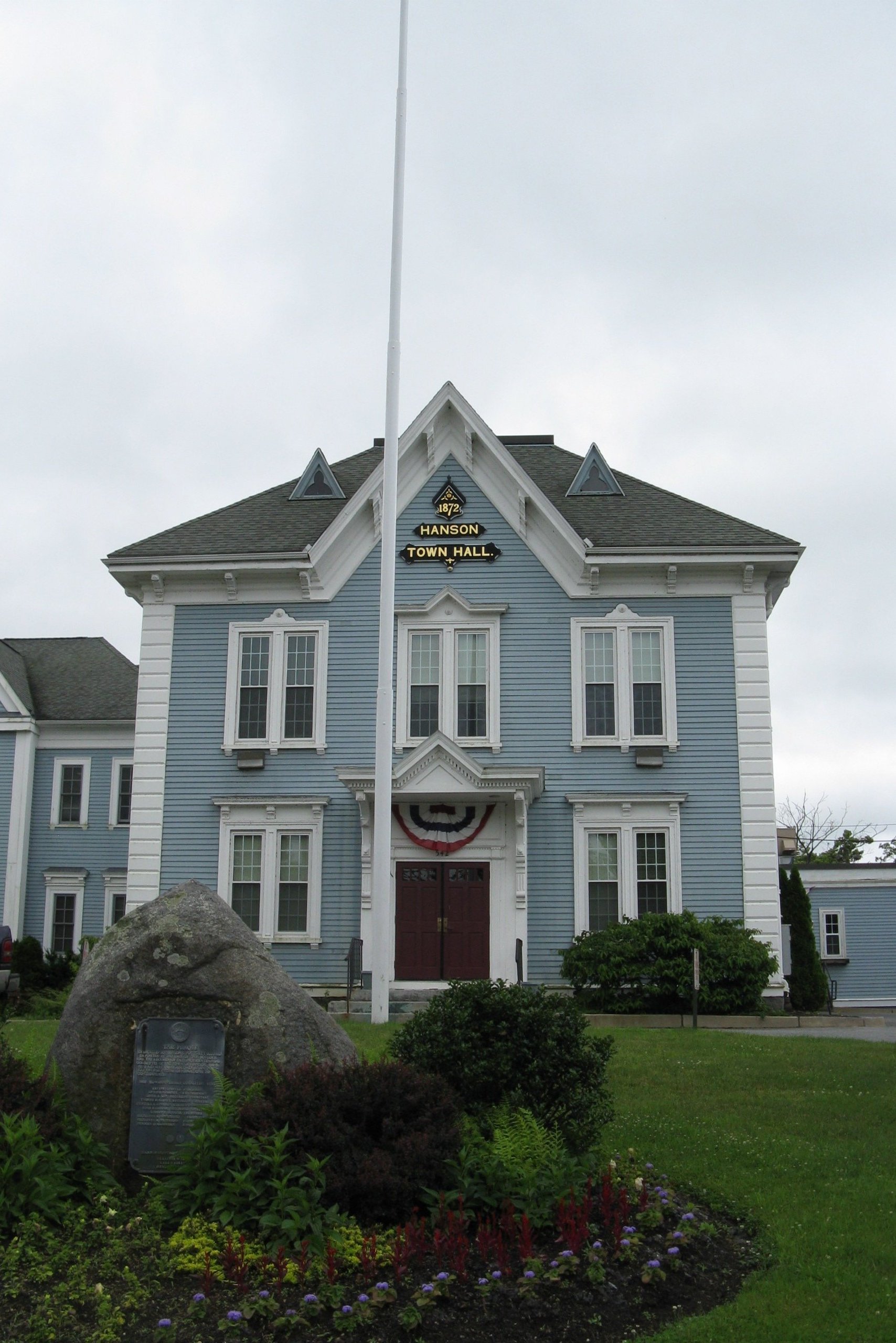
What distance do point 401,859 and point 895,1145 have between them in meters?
14.5

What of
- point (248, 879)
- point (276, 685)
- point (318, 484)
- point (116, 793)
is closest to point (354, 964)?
point (248, 879)

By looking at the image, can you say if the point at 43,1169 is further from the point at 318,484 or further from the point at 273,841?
the point at 318,484

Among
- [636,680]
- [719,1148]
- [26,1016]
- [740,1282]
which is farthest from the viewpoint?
[636,680]

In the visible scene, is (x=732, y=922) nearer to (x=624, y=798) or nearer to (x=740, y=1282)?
(x=624, y=798)

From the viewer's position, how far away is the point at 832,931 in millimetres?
35312

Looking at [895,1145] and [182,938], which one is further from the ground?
[182,938]

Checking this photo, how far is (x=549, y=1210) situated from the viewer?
688cm

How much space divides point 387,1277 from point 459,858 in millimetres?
16747

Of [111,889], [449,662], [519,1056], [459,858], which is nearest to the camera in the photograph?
[519,1056]

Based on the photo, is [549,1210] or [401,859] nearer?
[549,1210]

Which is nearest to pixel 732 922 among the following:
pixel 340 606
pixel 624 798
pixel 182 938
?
pixel 624 798

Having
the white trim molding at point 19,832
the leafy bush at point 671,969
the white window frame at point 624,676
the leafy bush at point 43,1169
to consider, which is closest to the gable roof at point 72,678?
the white trim molding at point 19,832

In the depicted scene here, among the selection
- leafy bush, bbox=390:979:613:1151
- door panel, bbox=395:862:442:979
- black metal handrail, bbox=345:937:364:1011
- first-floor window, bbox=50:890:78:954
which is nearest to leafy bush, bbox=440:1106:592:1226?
leafy bush, bbox=390:979:613:1151

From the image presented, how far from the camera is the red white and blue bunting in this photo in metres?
22.9
